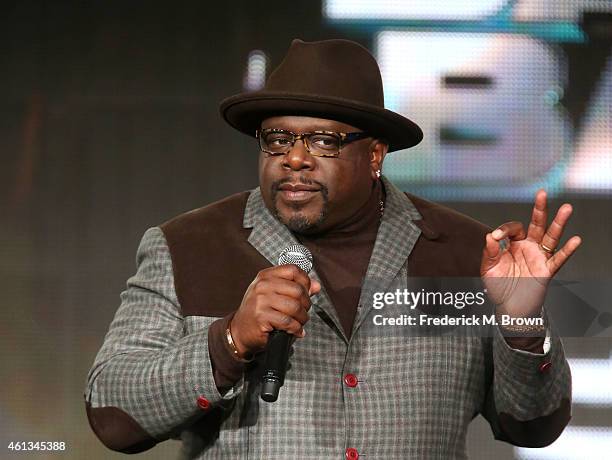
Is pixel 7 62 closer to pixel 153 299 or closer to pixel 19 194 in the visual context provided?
pixel 19 194

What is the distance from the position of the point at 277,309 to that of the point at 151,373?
0.37 metres

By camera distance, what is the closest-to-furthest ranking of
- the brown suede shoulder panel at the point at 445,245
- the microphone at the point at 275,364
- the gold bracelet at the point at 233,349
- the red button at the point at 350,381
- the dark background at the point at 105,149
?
the microphone at the point at 275,364
the gold bracelet at the point at 233,349
the red button at the point at 350,381
the brown suede shoulder panel at the point at 445,245
the dark background at the point at 105,149

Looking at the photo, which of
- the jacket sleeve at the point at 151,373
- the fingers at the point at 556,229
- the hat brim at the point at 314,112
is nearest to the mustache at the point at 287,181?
the hat brim at the point at 314,112

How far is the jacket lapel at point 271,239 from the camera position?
209 cm

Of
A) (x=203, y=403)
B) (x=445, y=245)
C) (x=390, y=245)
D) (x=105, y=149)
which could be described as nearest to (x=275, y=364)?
(x=203, y=403)

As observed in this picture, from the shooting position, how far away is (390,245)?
2.21m

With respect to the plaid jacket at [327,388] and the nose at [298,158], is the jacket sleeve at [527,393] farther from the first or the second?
the nose at [298,158]

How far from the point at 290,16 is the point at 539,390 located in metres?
1.54

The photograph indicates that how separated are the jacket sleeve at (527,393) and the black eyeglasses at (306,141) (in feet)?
1.61

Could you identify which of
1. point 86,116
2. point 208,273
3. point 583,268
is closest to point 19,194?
point 86,116

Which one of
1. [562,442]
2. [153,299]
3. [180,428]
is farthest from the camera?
[562,442]

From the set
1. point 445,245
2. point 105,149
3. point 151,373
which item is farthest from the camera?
point 105,149

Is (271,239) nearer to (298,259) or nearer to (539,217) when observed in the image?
(298,259)

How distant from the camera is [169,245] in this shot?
7.22ft
